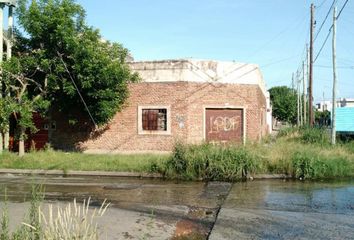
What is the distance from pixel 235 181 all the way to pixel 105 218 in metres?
7.22

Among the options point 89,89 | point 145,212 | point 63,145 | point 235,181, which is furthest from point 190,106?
point 145,212

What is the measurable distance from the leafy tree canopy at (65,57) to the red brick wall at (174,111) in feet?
8.08

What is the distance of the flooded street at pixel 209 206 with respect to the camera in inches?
336

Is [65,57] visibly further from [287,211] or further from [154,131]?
[287,211]

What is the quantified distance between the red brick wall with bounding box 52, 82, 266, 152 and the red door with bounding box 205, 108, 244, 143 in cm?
34

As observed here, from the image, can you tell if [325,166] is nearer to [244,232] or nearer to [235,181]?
[235,181]

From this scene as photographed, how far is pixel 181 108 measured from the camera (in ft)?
82.0

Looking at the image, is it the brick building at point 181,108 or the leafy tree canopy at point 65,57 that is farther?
the brick building at point 181,108

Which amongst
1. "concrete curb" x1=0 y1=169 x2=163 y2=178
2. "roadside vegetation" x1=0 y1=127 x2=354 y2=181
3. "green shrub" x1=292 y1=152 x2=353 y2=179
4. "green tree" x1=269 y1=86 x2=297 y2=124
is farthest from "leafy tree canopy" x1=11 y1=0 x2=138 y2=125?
"green tree" x1=269 y1=86 x2=297 y2=124

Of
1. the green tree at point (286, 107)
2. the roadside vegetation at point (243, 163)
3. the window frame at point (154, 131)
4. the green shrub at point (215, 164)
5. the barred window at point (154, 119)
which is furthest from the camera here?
the green tree at point (286, 107)

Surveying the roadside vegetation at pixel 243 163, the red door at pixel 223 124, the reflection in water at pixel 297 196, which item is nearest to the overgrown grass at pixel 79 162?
the roadside vegetation at pixel 243 163

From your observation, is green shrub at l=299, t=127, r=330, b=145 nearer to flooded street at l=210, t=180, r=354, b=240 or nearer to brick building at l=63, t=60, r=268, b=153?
brick building at l=63, t=60, r=268, b=153

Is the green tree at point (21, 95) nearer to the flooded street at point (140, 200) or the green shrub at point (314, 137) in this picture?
the flooded street at point (140, 200)

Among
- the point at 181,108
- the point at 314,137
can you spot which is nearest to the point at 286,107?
the point at 314,137
